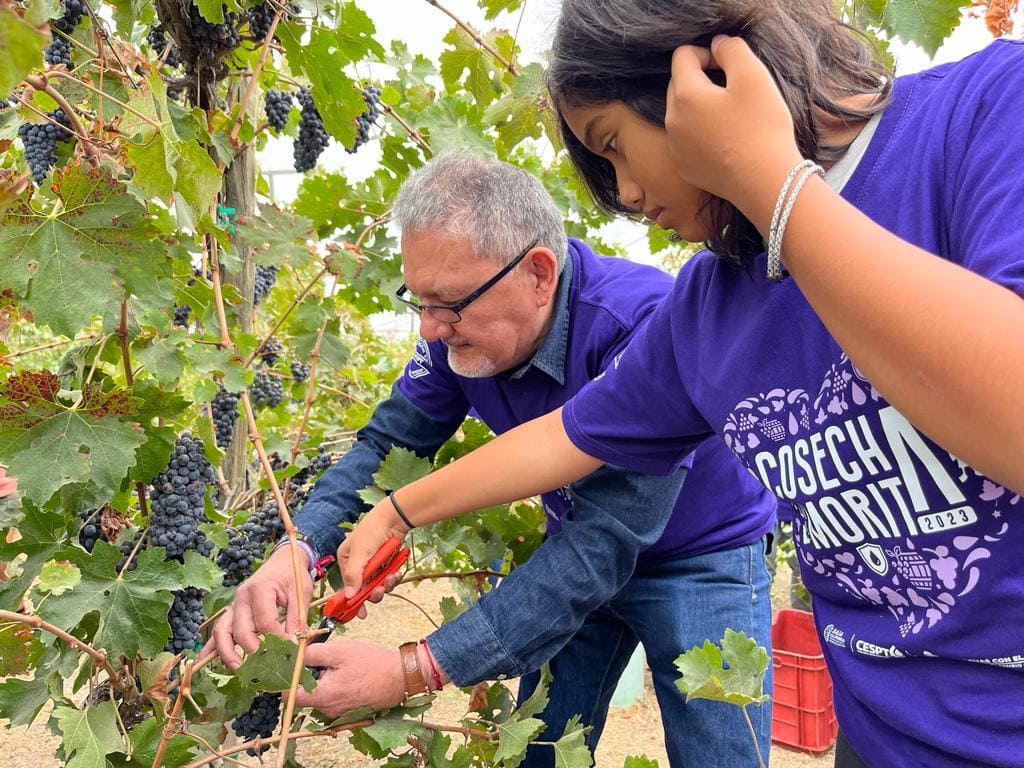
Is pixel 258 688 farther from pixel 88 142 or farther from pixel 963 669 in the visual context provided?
pixel 963 669

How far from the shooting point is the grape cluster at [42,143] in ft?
7.11

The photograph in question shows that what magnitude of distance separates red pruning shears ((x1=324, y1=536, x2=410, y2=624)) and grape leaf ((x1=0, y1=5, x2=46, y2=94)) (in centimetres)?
120

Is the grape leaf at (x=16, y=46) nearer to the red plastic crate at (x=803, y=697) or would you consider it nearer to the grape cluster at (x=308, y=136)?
the grape cluster at (x=308, y=136)

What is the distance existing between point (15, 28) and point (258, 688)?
1195 mm

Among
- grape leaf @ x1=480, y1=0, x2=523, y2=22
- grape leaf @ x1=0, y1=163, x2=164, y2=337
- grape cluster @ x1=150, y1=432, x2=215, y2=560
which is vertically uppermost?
grape leaf @ x1=480, y1=0, x2=523, y2=22

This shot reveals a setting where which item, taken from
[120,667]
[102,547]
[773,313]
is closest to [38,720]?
[120,667]

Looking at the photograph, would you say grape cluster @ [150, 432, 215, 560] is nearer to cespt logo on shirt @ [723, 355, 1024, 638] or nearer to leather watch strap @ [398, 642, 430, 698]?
leather watch strap @ [398, 642, 430, 698]

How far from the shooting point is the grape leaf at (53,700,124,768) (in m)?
1.48

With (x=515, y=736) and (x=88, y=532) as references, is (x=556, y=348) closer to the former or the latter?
(x=515, y=736)

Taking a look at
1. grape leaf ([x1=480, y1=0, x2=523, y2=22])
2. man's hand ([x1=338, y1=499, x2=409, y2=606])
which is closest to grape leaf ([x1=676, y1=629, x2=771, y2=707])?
man's hand ([x1=338, y1=499, x2=409, y2=606])

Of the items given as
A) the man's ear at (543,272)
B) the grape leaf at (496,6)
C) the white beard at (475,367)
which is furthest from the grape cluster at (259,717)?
the grape leaf at (496,6)

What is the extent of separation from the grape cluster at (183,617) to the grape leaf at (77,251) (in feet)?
1.97

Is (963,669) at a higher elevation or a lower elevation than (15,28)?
lower

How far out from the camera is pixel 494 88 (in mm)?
2719
